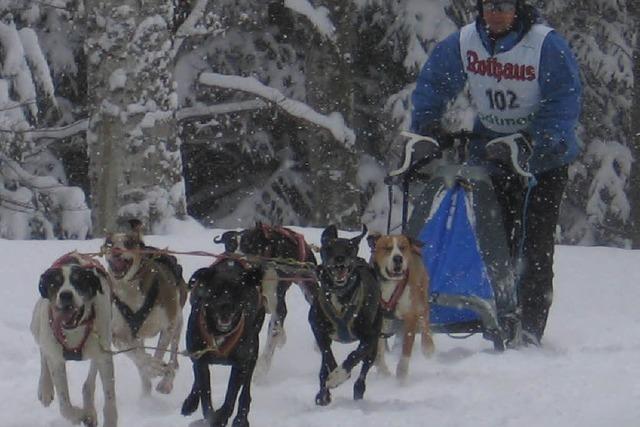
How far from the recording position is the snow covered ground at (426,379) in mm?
5578

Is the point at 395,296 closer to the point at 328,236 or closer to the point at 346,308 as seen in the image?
the point at 328,236

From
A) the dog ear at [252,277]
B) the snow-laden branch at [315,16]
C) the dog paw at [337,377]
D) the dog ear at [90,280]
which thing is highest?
the snow-laden branch at [315,16]

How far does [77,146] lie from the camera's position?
56.8 feet

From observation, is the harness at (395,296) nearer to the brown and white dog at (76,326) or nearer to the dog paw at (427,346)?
the dog paw at (427,346)

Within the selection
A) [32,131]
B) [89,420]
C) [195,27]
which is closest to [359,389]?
[89,420]

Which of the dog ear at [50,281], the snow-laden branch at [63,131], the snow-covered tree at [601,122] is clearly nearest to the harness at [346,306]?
the dog ear at [50,281]

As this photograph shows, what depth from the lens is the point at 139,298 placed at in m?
6.66

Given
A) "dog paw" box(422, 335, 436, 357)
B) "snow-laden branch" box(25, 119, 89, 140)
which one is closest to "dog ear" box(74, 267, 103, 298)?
"dog paw" box(422, 335, 436, 357)

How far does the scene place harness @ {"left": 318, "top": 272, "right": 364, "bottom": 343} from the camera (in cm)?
628

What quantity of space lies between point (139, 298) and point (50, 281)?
1328 millimetres

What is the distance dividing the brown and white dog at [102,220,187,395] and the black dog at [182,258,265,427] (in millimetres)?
829

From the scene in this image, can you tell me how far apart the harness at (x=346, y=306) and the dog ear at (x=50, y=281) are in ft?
4.84

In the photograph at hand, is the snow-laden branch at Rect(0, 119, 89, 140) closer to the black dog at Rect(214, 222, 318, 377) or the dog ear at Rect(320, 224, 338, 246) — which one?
the black dog at Rect(214, 222, 318, 377)

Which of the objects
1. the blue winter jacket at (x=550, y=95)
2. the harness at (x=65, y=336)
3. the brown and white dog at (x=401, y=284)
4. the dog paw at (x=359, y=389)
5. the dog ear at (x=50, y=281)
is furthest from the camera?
the blue winter jacket at (x=550, y=95)
